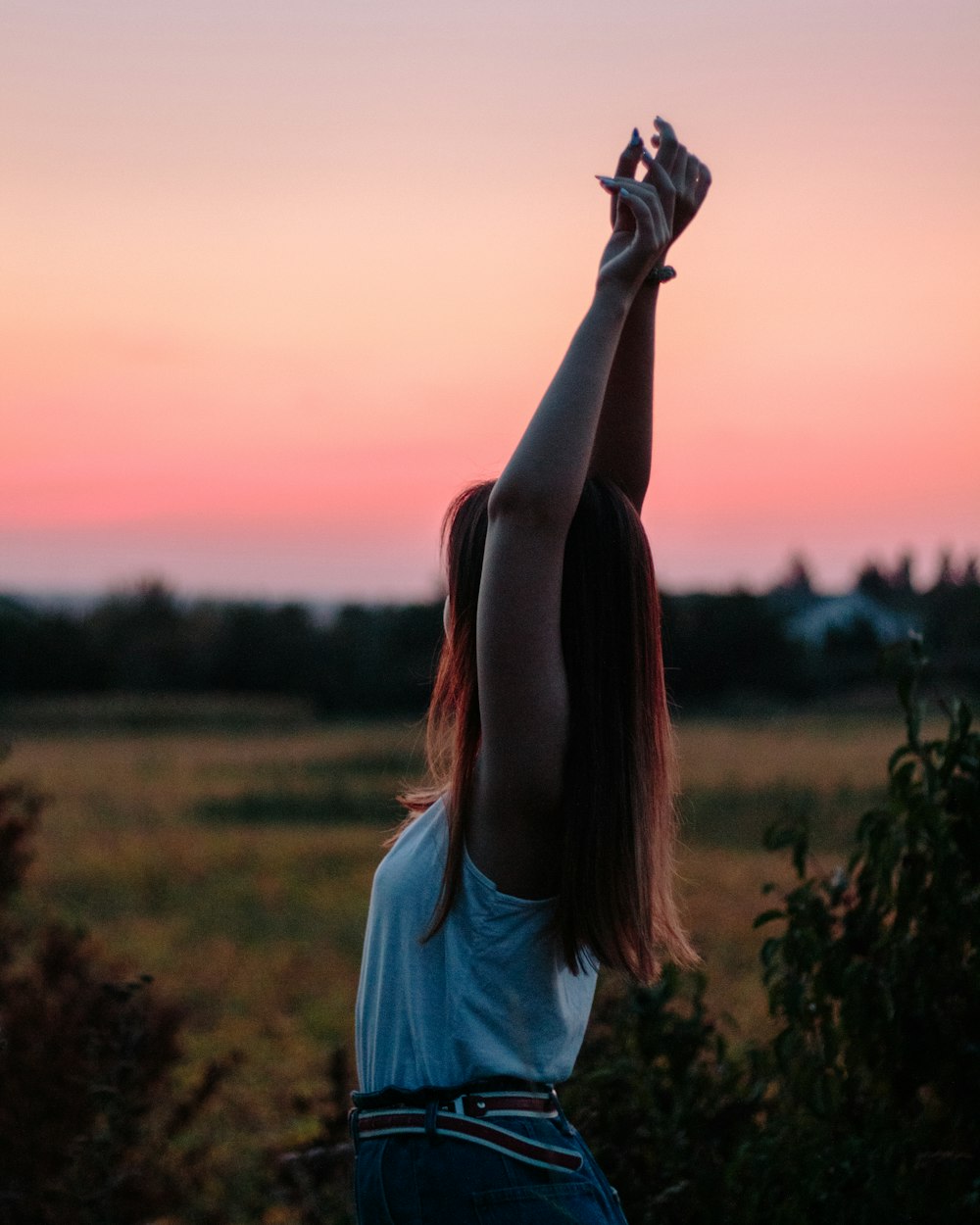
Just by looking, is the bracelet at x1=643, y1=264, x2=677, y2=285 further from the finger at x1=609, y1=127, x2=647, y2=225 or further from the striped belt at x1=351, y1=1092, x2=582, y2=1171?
the striped belt at x1=351, y1=1092, x2=582, y2=1171

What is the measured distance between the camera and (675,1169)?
2.44 m

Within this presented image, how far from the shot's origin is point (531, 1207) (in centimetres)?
144

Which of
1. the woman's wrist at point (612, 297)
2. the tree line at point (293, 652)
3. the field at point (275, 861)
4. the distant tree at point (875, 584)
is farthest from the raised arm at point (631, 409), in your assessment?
the tree line at point (293, 652)

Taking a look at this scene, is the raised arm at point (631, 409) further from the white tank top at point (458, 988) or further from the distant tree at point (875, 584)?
the distant tree at point (875, 584)

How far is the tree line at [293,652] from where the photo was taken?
51.8 m

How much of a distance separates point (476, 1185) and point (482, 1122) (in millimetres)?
64

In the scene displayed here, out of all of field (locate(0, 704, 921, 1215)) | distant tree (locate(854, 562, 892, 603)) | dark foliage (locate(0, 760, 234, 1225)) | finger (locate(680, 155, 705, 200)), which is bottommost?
field (locate(0, 704, 921, 1215))

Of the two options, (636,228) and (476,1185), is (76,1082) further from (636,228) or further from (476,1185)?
(636,228)

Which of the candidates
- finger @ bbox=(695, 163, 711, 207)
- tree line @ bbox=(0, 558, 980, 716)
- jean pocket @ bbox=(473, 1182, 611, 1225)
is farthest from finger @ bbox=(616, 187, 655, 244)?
tree line @ bbox=(0, 558, 980, 716)

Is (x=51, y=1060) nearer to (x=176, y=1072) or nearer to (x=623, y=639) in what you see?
(x=623, y=639)

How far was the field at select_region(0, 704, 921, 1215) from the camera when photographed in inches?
336

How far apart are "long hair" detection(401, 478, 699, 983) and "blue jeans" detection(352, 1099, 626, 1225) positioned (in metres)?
0.22

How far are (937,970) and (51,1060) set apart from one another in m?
2.11

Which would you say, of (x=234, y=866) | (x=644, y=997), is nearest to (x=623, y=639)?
(x=644, y=997)
